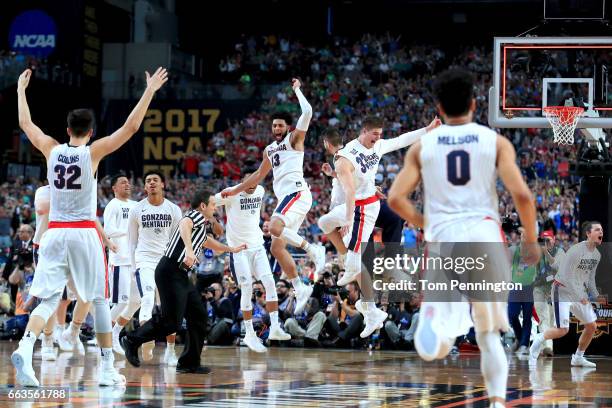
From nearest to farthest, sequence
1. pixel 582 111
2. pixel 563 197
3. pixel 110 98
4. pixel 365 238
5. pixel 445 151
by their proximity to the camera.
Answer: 1. pixel 445 151
2. pixel 365 238
3. pixel 582 111
4. pixel 563 197
5. pixel 110 98

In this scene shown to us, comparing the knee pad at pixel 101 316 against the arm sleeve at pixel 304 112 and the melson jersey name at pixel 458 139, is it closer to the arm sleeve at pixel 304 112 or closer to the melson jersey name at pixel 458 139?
the arm sleeve at pixel 304 112

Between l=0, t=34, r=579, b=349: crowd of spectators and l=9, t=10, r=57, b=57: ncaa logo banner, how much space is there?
670 centimetres

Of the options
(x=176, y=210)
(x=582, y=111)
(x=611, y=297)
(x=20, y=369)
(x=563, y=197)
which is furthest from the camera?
(x=563, y=197)

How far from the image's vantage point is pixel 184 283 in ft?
43.1

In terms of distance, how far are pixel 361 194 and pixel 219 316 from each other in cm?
716

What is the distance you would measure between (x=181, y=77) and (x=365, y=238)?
2767 centimetres

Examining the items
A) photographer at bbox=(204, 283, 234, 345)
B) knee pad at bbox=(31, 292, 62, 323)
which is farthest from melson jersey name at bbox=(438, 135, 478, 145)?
photographer at bbox=(204, 283, 234, 345)

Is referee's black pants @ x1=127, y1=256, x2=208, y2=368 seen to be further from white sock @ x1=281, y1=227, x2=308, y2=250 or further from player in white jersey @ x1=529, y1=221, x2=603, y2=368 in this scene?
player in white jersey @ x1=529, y1=221, x2=603, y2=368

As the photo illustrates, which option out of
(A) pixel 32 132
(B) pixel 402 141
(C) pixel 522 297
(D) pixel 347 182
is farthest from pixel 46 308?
(C) pixel 522 297

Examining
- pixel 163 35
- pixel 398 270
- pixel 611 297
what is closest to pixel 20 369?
pixel 398 270

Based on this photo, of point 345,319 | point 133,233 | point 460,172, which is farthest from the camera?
point 345,319

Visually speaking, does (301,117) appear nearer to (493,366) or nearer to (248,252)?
(248,252)

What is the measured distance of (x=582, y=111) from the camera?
16641mm

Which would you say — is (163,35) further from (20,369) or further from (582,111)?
(20,369)
